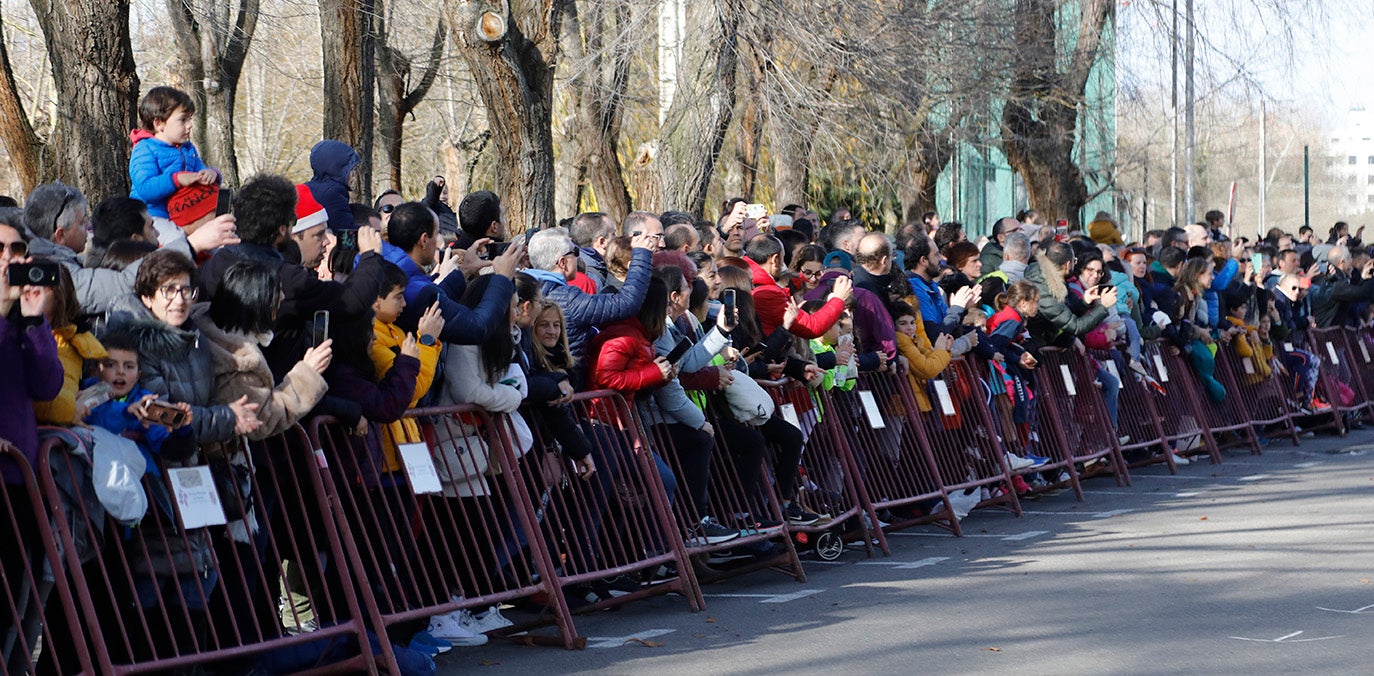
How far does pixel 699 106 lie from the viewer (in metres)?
16.5

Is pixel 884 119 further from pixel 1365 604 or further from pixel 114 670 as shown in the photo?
pixel 114 670

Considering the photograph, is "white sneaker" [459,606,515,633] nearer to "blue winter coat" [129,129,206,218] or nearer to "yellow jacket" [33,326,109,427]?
"blue winter coat" [129,129,206,218]

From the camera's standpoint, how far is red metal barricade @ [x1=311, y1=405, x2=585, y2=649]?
7.29m

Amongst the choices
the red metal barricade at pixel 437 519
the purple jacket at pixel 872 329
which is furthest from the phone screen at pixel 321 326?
the purple jacket at pixel 872 329

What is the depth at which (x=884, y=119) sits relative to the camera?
2017 cm

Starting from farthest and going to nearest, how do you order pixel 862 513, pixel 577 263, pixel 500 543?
pixel 862 513, pixel 577 263, pixel 500 543

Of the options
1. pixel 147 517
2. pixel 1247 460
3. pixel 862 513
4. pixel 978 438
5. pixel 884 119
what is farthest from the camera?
pixel 884 119

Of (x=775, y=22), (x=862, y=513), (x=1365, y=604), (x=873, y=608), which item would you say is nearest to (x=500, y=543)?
(x=873, y=608)

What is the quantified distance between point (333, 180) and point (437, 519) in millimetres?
2426

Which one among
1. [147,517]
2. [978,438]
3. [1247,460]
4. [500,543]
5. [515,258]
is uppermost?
[515,258]

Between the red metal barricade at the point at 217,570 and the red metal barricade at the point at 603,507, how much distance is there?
129cm

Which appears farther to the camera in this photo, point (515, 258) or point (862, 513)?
point (862, 513)

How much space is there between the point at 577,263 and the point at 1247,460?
8516mm

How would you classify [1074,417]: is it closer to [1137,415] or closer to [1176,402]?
[1137,415]
